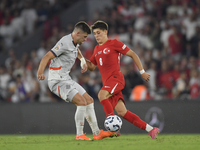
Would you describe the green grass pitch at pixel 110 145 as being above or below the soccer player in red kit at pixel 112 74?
below

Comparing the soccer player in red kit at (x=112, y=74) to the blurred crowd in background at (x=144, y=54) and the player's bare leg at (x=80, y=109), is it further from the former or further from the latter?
the blurred crowd in background at (x=144, y=54)

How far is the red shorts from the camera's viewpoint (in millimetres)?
6669

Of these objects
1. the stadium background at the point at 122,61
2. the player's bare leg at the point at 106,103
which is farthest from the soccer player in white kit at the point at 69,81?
the stadium background at the point at 122,61

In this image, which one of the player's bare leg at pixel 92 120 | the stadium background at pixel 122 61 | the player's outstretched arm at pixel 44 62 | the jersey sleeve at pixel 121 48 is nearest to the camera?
the player's outstretched arm at pixel 44 62

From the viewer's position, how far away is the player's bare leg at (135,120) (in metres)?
6.52

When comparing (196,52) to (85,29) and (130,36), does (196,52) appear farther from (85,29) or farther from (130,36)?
(85,29)

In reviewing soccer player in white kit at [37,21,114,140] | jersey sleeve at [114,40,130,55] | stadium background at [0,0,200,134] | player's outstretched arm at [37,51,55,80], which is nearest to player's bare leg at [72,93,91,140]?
soccer player in white kit at [37,21,114,140]

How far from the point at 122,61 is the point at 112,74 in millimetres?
5729

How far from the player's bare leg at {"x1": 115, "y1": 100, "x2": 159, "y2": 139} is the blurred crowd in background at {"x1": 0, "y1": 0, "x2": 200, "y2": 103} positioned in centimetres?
319

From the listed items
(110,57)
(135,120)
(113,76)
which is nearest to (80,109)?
(113,76)

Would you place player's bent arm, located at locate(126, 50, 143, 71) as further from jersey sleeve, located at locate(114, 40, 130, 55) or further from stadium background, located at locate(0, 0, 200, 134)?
stadium background, located at locate(0, 0, 200, 134)

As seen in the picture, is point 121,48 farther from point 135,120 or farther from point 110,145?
point 110,145

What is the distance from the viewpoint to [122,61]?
41.0 ft

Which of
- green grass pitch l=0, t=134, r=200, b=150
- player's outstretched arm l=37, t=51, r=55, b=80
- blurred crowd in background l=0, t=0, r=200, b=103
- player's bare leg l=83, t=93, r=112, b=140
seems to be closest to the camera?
green grass pitch l=0, t=134, r=200, b=150
